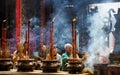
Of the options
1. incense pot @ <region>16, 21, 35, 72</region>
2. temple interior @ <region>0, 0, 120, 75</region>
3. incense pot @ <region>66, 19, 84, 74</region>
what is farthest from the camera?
temple interior @ <region>0, 0, 120, 75</region>

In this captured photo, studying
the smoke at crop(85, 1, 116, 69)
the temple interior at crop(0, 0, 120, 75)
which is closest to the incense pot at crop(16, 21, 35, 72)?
the temple interior at crop(0, 0, 120, 75)

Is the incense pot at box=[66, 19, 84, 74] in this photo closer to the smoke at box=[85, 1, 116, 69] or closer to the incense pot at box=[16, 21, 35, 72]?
the incense pot at box=[16, 21, 35, 72]

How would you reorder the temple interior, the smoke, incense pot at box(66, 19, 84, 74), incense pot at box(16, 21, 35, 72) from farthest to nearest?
the temple interior < the smoke < incense pot at box(16, 21, 35, 72) < incense pot at box(66, 19, 84, 74)

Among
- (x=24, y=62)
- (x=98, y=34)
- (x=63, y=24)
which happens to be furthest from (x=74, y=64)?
(x=63, y=24)

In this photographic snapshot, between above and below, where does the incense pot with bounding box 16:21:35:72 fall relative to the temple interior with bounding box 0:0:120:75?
below

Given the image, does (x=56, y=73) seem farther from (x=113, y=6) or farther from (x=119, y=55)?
(x=113, y=6)

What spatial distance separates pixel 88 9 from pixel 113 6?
1210 mm

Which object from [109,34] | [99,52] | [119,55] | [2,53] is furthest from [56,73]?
[109,34]

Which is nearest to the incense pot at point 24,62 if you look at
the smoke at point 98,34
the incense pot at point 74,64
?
the incense pot at point 74,64

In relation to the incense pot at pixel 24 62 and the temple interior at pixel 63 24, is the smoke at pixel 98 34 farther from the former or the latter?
the incense pot at pixel 24 62

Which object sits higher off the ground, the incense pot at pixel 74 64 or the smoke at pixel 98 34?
the smoke at pixel 98 34

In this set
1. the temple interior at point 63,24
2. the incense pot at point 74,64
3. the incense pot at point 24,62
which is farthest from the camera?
the temple interior at point 63,24

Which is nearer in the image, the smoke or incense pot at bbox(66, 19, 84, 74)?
incense pot at bbox(66, 19, 84, 74)

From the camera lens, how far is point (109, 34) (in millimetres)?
7727
